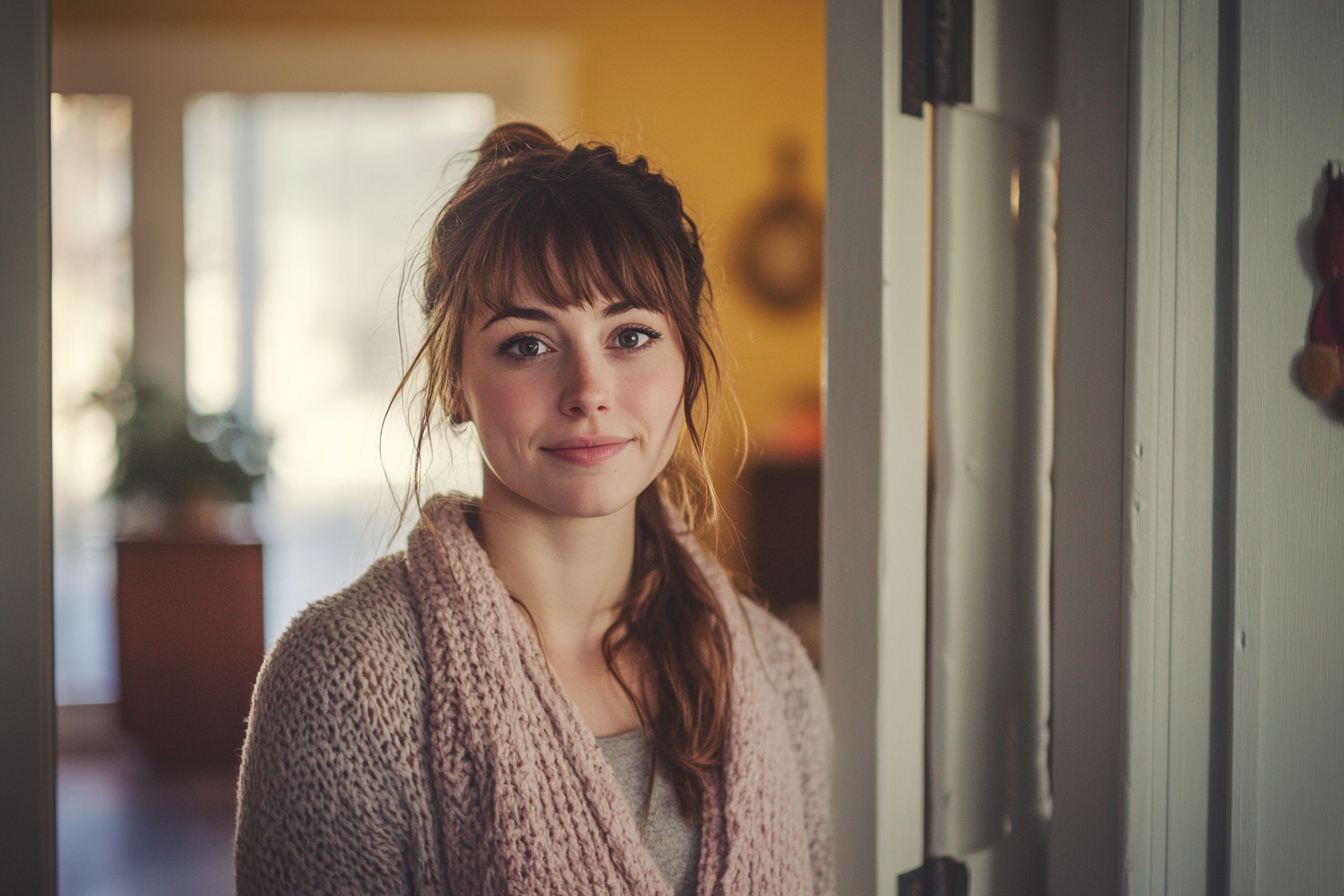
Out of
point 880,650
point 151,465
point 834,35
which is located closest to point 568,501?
point 880,650

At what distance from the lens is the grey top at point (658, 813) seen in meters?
0.69

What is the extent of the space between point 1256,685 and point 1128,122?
0.49m

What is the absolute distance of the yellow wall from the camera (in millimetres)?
2100

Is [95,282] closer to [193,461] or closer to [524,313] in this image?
[193,461]

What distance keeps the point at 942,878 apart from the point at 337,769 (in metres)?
0.52

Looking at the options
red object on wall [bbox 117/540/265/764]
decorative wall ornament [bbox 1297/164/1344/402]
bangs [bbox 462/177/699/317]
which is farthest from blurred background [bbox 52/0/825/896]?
decorative wall ornament [bbox 1297/164/1344/402]

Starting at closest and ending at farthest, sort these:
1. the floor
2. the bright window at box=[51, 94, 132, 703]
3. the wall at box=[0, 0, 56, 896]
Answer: the wall at box=[0, 0, 56, 896], the floor, the bright window at box=[51, 94, 132, 703]

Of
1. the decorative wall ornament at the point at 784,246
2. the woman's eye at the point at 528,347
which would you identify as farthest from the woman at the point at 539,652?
the decorative wall ornament at the point at 784,246

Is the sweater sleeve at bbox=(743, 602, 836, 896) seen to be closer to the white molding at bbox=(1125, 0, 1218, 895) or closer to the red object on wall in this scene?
the white molding at bbox=(1125, 0, 1218, 895)

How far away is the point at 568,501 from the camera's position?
0.65 m

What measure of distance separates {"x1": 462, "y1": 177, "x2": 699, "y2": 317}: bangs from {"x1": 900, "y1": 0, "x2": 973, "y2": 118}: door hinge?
265 mm

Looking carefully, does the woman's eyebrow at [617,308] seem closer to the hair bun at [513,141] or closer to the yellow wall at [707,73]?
the hair bun at [513,141]

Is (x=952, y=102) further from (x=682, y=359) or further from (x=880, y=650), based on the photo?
(x=880, y=650)

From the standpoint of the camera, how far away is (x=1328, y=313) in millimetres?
744
